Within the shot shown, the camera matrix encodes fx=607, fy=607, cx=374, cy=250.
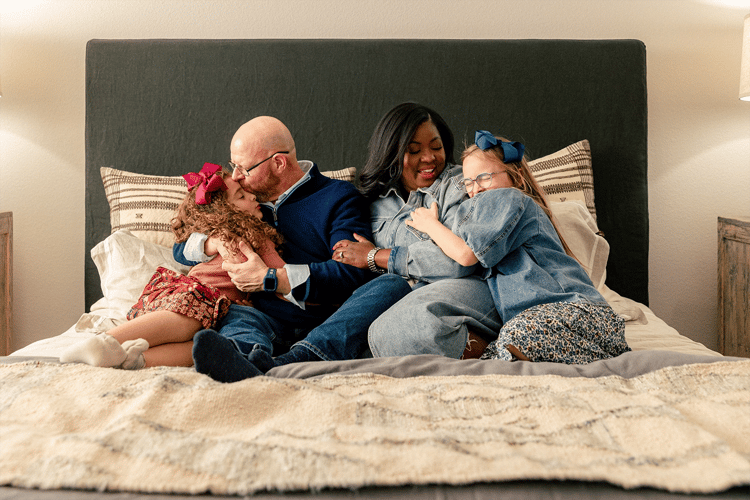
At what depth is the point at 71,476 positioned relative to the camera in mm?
734

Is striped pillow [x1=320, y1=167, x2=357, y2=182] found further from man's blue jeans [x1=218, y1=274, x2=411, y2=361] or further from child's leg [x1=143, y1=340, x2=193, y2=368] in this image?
child's leg [x1=143, y1=340, x2=193, y2=368]

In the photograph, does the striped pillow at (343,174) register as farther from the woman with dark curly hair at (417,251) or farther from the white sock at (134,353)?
the white sock at (134,353)

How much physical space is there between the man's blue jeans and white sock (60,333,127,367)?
263 mm

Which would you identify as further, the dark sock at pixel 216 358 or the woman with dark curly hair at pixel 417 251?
the woman with dark curly hair at pixel 417 251

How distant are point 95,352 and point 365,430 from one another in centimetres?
64

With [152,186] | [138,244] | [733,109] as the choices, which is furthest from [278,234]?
[733,109]

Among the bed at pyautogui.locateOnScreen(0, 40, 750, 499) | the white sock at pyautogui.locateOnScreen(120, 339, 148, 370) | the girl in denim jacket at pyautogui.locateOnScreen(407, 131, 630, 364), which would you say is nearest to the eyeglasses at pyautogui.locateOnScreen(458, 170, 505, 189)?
the girl in denim jacket at pyautogui.locateOnScreen(407, 131, 630, 364)

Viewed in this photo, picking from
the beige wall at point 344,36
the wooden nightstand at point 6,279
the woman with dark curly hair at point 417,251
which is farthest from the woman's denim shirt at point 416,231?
the wooden nightstand at point 6,279

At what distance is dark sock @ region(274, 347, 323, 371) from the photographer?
4.55ft

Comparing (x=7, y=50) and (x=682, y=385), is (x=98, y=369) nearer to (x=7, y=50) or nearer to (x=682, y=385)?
(x=682, y=385)

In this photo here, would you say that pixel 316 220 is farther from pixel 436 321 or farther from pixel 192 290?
pixel 436 321

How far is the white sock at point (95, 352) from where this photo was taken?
120 centimetres

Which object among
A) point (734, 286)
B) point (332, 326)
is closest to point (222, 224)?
point (332, 326)

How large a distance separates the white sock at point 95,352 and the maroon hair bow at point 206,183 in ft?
2.17
